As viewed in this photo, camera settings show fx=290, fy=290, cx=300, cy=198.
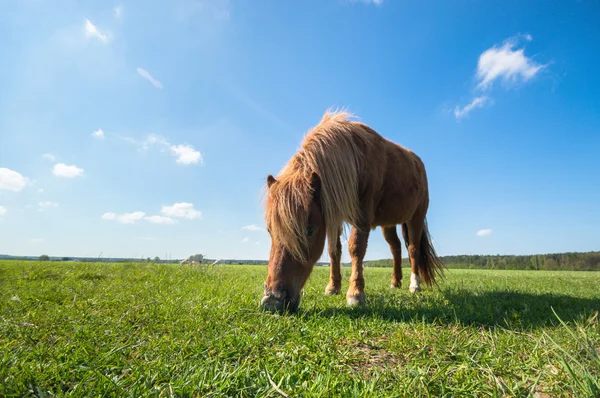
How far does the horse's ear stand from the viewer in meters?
3.02

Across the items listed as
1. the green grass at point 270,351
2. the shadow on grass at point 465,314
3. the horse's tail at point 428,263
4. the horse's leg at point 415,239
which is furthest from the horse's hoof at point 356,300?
the horse's tail at point 428,263

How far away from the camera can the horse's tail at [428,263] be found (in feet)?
19.2

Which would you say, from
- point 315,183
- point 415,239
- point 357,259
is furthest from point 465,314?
point 415,239

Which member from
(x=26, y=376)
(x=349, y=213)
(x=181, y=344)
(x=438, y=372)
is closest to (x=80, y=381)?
(x=26, y=376)

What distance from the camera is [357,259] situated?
3.66 meters

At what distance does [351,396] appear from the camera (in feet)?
4.04

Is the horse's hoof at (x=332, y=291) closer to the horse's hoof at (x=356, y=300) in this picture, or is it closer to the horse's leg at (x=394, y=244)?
the horse's hoof at (x=356, y=300)

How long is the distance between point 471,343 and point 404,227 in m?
4.60

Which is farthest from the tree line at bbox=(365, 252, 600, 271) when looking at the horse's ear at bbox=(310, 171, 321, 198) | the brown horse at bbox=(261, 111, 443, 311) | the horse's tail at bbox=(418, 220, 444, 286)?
the horse's ear at bbox=(310, 171, 321, 198)

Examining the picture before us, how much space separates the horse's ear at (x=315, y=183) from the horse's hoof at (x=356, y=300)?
1.29 metres

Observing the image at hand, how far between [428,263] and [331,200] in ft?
12.8

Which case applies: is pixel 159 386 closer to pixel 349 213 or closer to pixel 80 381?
pixel 80 381

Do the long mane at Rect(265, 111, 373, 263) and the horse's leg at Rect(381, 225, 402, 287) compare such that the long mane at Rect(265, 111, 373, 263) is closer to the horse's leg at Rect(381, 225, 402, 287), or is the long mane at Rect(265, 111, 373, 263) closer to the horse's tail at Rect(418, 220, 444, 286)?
the horse's leg at Rect(381, 225, 402, 287)

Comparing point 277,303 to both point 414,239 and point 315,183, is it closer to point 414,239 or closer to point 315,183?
point 315,183
